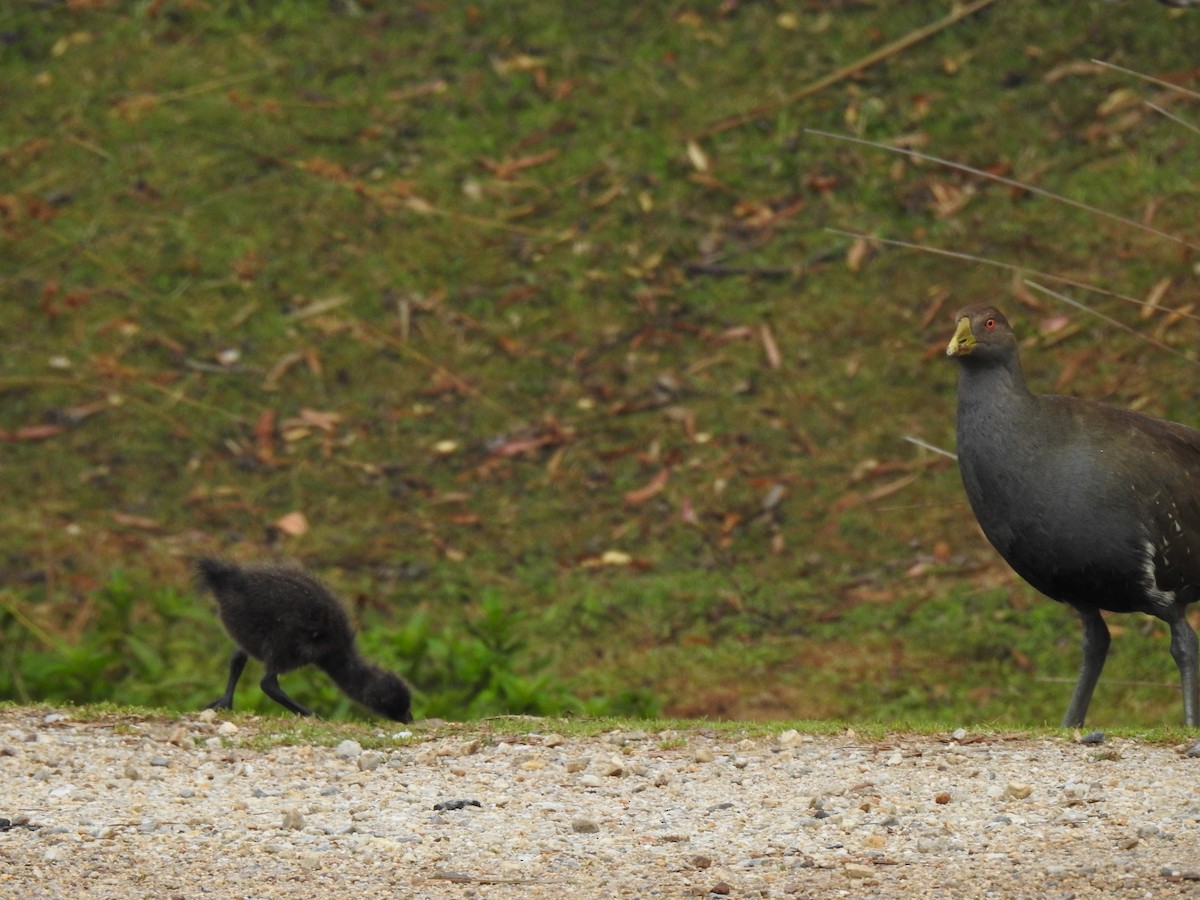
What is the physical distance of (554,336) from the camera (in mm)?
11883

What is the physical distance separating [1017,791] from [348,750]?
2495mm

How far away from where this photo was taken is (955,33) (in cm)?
1347

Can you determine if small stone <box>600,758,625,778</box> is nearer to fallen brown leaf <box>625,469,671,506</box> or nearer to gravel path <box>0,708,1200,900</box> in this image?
gravel path <box>0,708,1200,900</box>

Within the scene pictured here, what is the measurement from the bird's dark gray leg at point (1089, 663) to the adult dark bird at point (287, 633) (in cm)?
288

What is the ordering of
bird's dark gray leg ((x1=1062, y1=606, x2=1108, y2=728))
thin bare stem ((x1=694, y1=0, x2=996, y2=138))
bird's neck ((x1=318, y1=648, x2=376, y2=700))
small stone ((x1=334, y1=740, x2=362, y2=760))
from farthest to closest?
thin bare stem ((x1=694, y1=0, x2=996, y2=138))
bird's neck ((x1=318, y1=648, x2=376, y2=700))
bird's dark gray leg ((x1=1062, y1=606, x2=1108, y2=728))
small stone ((x1=334, y1=740, x2=362, y2=760))

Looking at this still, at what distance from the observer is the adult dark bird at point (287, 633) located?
7.95m

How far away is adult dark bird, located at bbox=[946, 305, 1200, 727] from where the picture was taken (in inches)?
269

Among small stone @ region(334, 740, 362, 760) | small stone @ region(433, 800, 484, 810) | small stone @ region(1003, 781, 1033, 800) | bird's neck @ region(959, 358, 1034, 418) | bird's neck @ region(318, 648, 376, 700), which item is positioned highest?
bird's neck @ region(959, 358, 1034, 418)

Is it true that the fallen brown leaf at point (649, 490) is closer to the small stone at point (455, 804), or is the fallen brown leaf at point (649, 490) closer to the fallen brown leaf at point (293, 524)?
the fallen brown leaf at point (293, 524)

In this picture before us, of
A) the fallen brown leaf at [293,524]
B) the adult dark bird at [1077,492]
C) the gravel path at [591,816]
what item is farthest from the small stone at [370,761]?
Result: the fallen brown leaf at [293,524]

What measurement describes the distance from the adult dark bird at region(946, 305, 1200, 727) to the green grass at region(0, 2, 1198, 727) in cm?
192

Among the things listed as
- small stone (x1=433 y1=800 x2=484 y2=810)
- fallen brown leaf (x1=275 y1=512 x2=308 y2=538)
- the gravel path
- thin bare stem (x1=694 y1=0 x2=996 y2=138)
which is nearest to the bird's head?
the gravel path

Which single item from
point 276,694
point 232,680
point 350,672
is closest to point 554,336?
point 350,672

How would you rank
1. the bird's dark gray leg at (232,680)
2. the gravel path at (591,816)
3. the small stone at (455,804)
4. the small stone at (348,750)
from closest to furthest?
the gravel path at (591,816) < the small stone at (455,804) < the small stone at (348,750) < the bird's dark gray leg at (232,680)
